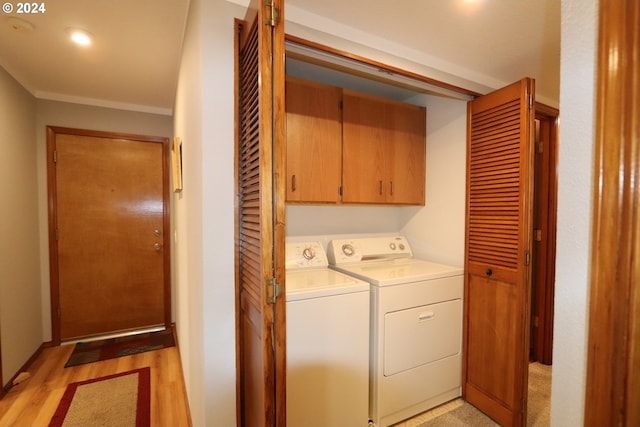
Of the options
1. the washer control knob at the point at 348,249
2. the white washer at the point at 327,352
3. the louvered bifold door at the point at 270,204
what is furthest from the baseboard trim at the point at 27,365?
the washer control knob at the point at 348,249

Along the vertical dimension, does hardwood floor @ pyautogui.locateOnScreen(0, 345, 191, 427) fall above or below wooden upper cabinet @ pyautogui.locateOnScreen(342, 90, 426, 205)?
below

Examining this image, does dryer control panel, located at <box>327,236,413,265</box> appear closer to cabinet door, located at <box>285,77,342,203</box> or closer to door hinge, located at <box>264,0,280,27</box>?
cabinet door, located at <box>285,77,342,203</box>

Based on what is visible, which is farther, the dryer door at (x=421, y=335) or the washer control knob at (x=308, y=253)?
the washer control knob at (x=308, y=253)

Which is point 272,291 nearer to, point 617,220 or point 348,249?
point 617,220

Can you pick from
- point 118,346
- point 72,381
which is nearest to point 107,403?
point 72,381

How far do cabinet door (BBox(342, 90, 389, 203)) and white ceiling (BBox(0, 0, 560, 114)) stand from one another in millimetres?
417

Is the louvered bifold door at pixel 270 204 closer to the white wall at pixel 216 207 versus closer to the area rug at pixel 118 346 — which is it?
the white wall at pixel 216 207

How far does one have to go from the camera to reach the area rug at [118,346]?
244 centimetres

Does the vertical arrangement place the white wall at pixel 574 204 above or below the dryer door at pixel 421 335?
above

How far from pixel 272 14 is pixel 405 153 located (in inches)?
61.1

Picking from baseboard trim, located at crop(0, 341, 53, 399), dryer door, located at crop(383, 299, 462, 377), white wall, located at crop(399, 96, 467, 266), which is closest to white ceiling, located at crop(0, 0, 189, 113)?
white wall, located at crop(399, 96, 467, 266)

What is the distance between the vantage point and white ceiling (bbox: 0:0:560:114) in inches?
54.2

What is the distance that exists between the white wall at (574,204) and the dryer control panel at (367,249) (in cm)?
152

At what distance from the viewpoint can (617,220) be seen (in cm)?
46
